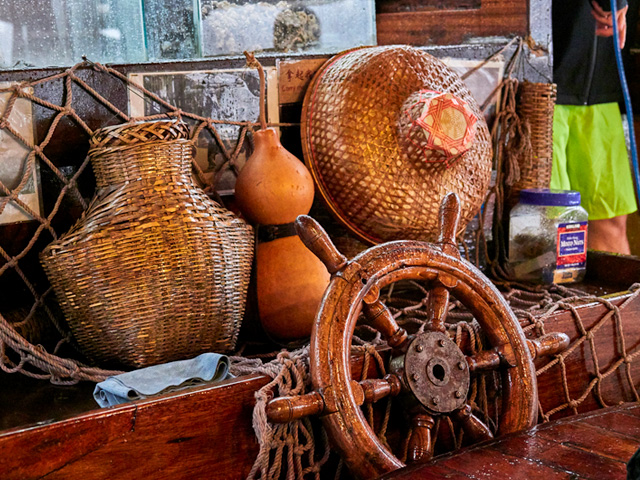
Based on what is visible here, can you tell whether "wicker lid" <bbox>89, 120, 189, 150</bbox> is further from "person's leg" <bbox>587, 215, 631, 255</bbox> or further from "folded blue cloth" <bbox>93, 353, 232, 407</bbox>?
"person's leg" <bbox>587, 215, 631, 255</bbox>

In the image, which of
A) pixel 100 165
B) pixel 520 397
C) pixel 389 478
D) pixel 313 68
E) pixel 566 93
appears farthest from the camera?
pixel 566 93

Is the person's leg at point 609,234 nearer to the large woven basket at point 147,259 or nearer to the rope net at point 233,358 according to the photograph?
the rope net at point 233,358

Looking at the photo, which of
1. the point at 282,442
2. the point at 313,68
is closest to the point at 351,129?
the point at 313,68

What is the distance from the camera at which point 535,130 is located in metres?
2.01

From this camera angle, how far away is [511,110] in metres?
2.00

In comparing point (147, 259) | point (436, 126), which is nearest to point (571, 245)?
point (436, 126)

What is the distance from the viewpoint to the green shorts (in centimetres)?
272

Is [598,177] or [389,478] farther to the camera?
[598,177]

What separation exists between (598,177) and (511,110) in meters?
0.96

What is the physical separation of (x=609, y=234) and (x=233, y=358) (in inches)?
84.1

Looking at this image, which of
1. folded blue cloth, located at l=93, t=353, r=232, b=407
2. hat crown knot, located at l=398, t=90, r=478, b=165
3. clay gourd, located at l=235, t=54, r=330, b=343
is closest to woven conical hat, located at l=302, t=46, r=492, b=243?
hat crown knot, located at l=398, t=90, r=478, b=165

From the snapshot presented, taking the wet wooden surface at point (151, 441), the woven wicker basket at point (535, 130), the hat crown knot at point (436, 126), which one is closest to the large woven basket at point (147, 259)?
the wet wooden surface at point (151, 441)

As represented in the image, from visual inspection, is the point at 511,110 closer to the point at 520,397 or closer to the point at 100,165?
the point at 520,397

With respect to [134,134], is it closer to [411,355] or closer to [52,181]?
[52,181]
